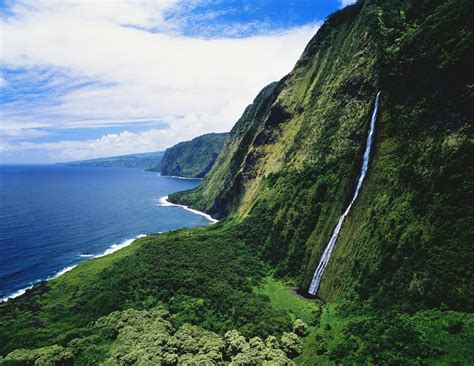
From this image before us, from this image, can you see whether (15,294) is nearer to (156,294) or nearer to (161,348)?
(156,294)

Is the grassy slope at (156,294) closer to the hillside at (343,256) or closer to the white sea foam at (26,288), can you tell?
the hillside at (343,256)

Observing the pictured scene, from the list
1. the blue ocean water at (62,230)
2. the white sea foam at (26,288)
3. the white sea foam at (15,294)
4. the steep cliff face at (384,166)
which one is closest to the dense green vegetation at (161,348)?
the steep cliff face at (384,166)

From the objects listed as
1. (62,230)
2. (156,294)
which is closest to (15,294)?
(156,294)

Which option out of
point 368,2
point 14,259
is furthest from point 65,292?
point 368,2

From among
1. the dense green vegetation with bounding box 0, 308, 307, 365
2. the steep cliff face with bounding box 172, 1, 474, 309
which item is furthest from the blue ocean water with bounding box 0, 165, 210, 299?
the steep cliff face with bounding box 172, 1, 474, 309

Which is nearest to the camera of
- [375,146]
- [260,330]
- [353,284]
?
[260,330]

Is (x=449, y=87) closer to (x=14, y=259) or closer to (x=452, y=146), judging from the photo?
(x=452, y=146)

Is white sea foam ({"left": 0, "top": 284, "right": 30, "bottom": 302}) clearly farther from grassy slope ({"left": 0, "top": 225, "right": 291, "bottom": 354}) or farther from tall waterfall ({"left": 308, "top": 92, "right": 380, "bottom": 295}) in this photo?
tall waterfall ({"left": 308, "top": 92, "right": 380, "bottom": 295})
